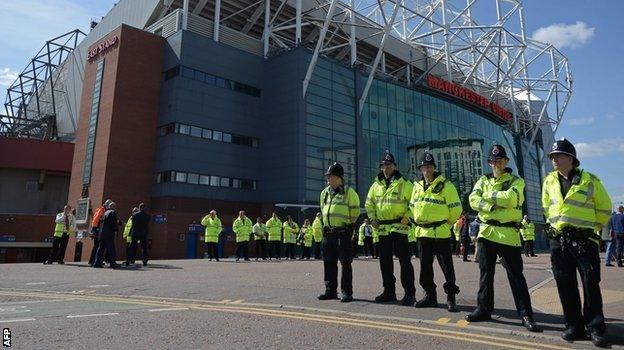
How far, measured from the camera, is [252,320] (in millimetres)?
4859

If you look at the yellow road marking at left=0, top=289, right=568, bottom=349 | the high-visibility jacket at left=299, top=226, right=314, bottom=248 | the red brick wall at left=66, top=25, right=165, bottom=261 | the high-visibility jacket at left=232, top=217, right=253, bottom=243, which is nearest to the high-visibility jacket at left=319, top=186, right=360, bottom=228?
the yellow road marking at left=0, top=289, right=568, bottom=349

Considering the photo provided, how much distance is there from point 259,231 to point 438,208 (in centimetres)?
1452

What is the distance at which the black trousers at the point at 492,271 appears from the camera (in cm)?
483

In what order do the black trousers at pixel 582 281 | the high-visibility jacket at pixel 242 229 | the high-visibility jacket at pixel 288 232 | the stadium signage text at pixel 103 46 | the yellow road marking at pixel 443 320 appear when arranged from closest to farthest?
the black trousers at pixel 582 281, the yellow road marking at pixel 443 320, the high-visibility jacket at pixel 242 229, the high-visibility jacket at pixel 288 232, the stadium signage text at pixel 103 46

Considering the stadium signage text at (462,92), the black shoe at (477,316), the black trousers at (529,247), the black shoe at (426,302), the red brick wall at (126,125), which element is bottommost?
the black shoe at (477,316)

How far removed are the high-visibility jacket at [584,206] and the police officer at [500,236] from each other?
0.59 meters

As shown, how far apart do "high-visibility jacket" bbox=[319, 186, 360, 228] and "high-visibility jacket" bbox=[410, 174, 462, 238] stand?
1094mm

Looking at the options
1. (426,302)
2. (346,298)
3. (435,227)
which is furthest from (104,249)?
(435,227)

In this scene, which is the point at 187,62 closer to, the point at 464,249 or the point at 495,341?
the point at 464,249

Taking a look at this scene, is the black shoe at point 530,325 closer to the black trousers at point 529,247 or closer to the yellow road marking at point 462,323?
the yellow road marking at point 462,323

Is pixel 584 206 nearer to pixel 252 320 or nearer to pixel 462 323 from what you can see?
pixel 462 323

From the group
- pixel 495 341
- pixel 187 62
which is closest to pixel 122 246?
pixel 187 62

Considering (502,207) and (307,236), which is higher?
(307,236)

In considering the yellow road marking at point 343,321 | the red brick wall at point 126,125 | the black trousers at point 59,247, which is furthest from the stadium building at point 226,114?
the yellow road marking at point 343,321
